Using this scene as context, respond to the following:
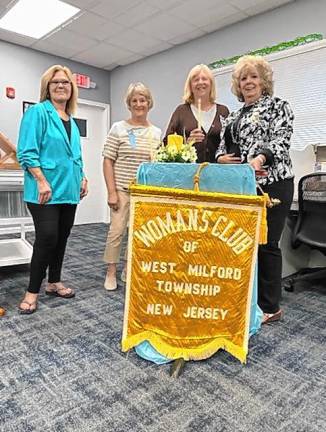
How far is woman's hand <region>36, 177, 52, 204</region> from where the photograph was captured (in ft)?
5.78

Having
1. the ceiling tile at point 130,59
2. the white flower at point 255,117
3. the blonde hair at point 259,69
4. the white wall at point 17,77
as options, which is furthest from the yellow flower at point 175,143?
the ceiling tile at point 130,59

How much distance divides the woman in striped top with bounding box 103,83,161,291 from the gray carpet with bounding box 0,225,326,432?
0.60 meters

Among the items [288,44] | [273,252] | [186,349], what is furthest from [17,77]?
[186,349]

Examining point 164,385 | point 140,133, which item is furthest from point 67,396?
point 140,133

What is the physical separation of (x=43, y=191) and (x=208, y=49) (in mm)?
3281

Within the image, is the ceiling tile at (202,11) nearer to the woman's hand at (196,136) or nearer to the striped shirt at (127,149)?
the striped shirt at (127,149)

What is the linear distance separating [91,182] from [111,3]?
2760 millimetres

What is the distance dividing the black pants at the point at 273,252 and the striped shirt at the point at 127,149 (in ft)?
2.92

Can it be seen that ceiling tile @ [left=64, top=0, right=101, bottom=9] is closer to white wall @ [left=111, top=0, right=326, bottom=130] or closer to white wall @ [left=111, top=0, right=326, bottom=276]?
white wall @ [left=111, top=0, right=326, bottom=276]

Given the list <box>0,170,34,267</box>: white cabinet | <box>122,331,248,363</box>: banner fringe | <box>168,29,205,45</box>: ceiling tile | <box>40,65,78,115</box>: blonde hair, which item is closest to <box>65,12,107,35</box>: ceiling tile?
<box>168,29,205,45</box>: ceiling tile

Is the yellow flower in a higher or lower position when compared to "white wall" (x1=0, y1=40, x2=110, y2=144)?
lower

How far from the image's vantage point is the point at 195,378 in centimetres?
132

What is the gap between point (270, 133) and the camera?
1.65m

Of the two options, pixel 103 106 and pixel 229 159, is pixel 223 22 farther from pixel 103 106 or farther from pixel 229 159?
pixel 229 159
